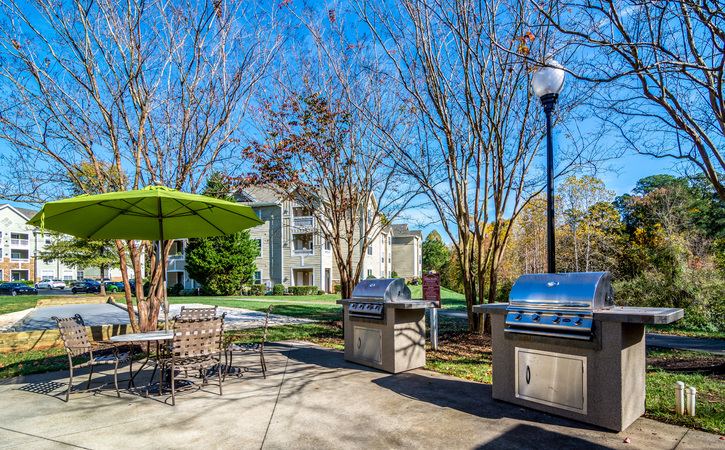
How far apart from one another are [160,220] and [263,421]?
357 cm

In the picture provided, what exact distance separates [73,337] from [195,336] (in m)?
1.68

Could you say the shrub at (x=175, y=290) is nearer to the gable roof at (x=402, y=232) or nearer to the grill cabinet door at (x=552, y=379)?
the gable roof at (x=402, y=232)

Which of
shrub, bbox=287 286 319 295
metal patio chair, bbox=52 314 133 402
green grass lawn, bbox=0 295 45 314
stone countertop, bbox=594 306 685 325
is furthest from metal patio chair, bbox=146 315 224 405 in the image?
shrub, bbox=287 286 319 295

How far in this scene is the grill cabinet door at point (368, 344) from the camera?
632 cm

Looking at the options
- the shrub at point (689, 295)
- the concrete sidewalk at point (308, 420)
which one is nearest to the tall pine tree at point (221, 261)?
the concrete sidewalk at point (308, 420)

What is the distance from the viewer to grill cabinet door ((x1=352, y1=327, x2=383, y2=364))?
6316 millimetres

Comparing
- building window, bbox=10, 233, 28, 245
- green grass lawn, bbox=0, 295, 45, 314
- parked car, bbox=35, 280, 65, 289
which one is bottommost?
parked car, bbox=35, 280, 65, 289

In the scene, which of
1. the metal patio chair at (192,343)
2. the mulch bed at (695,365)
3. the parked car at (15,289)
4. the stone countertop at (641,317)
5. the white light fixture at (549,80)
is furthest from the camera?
the parked car at (15,289)

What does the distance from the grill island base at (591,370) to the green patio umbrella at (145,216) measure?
4300mm

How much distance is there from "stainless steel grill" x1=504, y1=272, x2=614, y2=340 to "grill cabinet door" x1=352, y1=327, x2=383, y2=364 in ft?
7.90

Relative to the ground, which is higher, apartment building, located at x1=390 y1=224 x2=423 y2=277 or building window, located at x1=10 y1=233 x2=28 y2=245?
building window, located at x1=10 y1=233 x2=28 y2=245

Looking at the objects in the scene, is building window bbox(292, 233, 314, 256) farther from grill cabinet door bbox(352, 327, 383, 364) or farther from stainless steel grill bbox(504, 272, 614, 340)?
stainless steel grill bbox(504, 272, 614, 340)

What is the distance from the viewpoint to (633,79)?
6.43 meters

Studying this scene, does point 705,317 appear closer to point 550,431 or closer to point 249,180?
point 550,431
